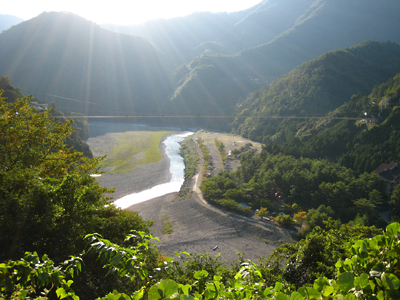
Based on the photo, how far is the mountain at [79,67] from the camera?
94.7 metres

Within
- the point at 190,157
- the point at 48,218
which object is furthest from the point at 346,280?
the point at 190,157

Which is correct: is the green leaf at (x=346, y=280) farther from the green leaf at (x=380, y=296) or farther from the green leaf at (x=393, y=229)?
the green leaf at (x=393, y=229)

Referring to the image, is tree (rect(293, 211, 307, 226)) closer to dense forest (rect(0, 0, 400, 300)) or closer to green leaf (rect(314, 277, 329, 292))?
dense forest (rect(0, 0, 400, 300))

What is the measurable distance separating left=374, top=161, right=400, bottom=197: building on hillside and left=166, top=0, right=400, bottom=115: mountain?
80.9m

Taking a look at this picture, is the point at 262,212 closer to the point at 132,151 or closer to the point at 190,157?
the point at 190,157

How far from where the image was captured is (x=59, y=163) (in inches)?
331

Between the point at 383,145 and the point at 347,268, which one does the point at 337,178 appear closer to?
the point at 383,145

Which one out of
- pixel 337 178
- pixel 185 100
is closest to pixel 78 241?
pixel 337 178

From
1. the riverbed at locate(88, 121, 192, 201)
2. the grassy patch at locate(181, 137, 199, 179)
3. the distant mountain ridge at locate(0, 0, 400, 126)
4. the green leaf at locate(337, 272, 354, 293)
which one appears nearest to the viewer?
the green leaf at locate(337, 272, 354, 293)

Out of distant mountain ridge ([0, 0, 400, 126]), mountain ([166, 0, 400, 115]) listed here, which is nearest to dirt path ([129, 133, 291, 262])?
distant mountain ridge ([0, 0, 400, 126])

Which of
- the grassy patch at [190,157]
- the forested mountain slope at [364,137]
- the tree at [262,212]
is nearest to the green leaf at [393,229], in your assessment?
the tree at [262,212]

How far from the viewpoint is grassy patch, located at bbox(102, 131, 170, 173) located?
37275 millimetres

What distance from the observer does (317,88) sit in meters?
69.6

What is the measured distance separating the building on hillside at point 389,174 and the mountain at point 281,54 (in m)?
80.9
